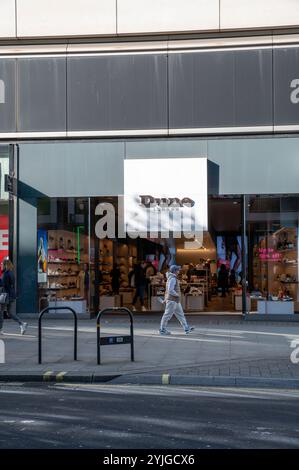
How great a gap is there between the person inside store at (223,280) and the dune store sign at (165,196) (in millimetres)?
9412

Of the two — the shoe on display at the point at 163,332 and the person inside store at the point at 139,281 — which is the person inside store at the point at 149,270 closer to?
the person inside store at the point at 139,281

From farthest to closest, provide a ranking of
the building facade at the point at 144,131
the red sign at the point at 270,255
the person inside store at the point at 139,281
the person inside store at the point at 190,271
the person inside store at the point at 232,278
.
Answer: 1. the person inside store at the point at 232,278
2. the person inside store at the point at 190,271
3. the person inside store at the point at 139,281
4. the red sign at the point at 270,255
5. the building facade at the point at 144,131

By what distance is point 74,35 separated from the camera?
1958 cm

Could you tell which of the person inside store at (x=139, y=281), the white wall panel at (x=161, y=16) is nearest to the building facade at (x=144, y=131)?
the white wall panel at (x=161, y=16)

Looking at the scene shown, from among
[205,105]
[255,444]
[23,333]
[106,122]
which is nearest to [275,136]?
[205,105]

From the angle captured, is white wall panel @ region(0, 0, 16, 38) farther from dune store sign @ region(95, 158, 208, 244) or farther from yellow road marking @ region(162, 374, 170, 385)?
yellow road marking @ region(162, 374, 170, 385)

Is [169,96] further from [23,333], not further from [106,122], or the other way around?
[23,333]

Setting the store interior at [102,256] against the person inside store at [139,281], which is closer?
the store interior at [102,256]

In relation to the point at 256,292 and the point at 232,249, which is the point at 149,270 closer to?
the point at 256,292

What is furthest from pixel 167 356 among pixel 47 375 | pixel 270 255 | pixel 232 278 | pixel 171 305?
pixel 232 278

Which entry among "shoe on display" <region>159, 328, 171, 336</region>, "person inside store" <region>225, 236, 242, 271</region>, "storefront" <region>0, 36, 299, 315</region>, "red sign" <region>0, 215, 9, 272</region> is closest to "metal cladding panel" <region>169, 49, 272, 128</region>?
"storefront" <region>0, 36, 299, 315</region>

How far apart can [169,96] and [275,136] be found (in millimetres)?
3239

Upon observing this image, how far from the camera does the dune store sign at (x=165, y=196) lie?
19.3m

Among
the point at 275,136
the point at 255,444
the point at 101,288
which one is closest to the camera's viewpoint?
the point at 255,444
